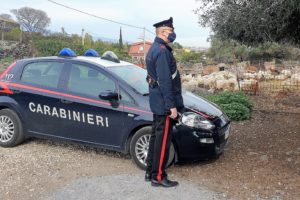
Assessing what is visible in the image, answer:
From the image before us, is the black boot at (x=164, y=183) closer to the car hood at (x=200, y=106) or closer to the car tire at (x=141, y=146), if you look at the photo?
the car tire at (x=141, y=146)

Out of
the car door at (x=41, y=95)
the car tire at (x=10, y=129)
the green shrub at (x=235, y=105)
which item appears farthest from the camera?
the green shrub at (x=235, y=105)

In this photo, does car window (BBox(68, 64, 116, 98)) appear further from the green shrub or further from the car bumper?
the green shrub

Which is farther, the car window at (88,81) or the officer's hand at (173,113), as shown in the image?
the car window at (88,81)

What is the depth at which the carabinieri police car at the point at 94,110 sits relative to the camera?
5.36 meters

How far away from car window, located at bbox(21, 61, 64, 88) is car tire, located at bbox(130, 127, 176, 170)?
160 centimetres

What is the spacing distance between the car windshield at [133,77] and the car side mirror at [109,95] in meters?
0.30

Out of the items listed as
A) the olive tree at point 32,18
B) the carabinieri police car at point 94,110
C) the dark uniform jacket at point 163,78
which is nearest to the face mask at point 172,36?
the dark uniform jacket at point 163,78

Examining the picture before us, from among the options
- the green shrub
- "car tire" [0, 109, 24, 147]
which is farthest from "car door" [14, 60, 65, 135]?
the green shrub

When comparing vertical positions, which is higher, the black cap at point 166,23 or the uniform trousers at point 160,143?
the black cap at point 166,23

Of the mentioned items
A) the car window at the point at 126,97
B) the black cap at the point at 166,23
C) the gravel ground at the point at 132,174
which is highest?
the black cap at the point at 166,23

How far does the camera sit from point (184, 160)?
17.7 ft

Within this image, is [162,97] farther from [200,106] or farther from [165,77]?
[200,106]

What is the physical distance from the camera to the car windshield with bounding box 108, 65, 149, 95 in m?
5.73

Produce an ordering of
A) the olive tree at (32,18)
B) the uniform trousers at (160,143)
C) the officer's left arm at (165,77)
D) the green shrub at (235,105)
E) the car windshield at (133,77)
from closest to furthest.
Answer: the officer's left arm at (165,77)
the uniform trousers at (160,143)
the car windshield at (133,77)
the green shrub at (235,105)
the olive tree at (32,18)
